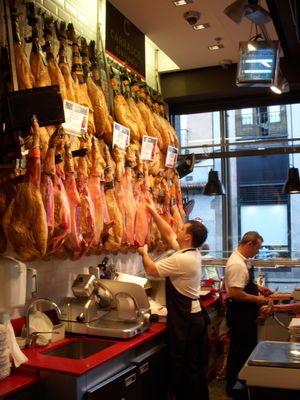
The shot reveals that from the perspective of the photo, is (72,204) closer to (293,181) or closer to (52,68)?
(52,68)

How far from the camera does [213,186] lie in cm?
645

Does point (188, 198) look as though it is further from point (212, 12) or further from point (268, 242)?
point (212, 12)

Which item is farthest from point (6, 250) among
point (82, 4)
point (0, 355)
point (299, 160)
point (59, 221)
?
point (299, 160)

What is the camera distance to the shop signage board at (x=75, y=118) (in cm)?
364

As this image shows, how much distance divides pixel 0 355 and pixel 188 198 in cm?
451

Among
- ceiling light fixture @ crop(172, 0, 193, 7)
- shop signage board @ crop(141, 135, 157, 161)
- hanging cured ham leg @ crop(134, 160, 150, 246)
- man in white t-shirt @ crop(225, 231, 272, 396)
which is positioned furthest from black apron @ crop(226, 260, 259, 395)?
ceiling light fixture @ crop(172, 0, 193, 7)

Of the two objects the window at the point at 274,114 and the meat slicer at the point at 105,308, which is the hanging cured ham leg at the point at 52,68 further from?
the window at the point at 274,114

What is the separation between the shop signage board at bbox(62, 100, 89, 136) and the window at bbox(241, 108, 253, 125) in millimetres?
3413

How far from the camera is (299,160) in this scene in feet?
21.2

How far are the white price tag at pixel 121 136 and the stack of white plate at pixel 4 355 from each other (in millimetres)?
2073

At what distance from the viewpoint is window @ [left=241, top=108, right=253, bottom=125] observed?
6715 mm

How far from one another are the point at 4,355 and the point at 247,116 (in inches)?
195

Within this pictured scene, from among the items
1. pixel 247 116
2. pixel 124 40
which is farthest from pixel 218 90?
pixel 124 40

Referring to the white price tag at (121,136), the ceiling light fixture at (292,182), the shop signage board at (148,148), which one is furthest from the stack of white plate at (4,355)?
the ceiling light fixture at (292,182)
